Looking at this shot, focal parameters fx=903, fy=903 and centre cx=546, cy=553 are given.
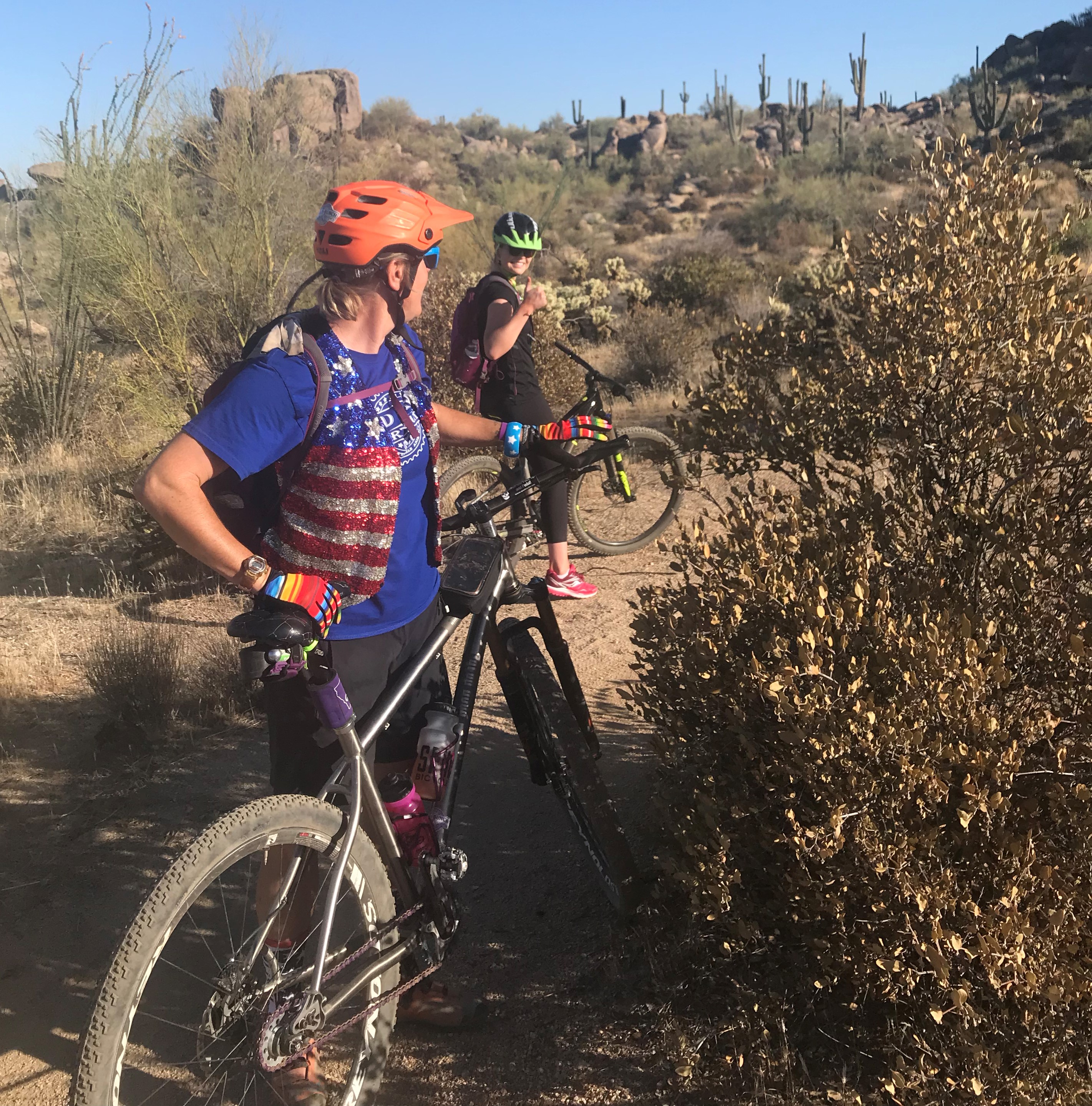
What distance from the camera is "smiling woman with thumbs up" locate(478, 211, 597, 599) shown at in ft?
15.7

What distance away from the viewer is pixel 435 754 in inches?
89.0

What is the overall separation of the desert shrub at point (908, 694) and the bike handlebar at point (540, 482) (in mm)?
363

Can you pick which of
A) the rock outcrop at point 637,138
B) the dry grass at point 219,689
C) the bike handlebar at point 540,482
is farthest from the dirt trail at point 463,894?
the rock outcrop at point 637,138

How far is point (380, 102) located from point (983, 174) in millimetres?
47530

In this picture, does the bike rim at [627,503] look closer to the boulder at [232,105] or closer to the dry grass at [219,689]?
the dry grass at [219,689]

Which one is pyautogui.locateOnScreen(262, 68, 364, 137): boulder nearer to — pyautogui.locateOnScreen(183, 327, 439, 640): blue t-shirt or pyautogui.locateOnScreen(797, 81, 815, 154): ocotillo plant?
pyautogui.locateOnScreen(183, 327, 439, 640): blue t-shirt

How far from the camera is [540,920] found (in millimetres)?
2895

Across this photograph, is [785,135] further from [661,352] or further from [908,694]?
[908,694]

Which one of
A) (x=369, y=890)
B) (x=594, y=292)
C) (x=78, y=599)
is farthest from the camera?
(x=594, y=292)

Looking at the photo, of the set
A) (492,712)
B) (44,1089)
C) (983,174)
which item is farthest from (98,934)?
(983,174)

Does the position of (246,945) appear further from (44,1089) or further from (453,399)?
(453,399)

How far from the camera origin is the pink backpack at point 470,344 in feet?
16.1

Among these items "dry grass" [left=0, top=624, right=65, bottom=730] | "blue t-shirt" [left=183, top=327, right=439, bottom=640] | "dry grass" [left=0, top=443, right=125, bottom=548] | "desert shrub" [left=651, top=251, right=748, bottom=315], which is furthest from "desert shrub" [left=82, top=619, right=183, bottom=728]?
"desert shrub" [left=651, top=251, right=748, bottom=315]

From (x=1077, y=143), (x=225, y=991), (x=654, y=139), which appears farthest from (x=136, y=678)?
(x=654, y=139)
